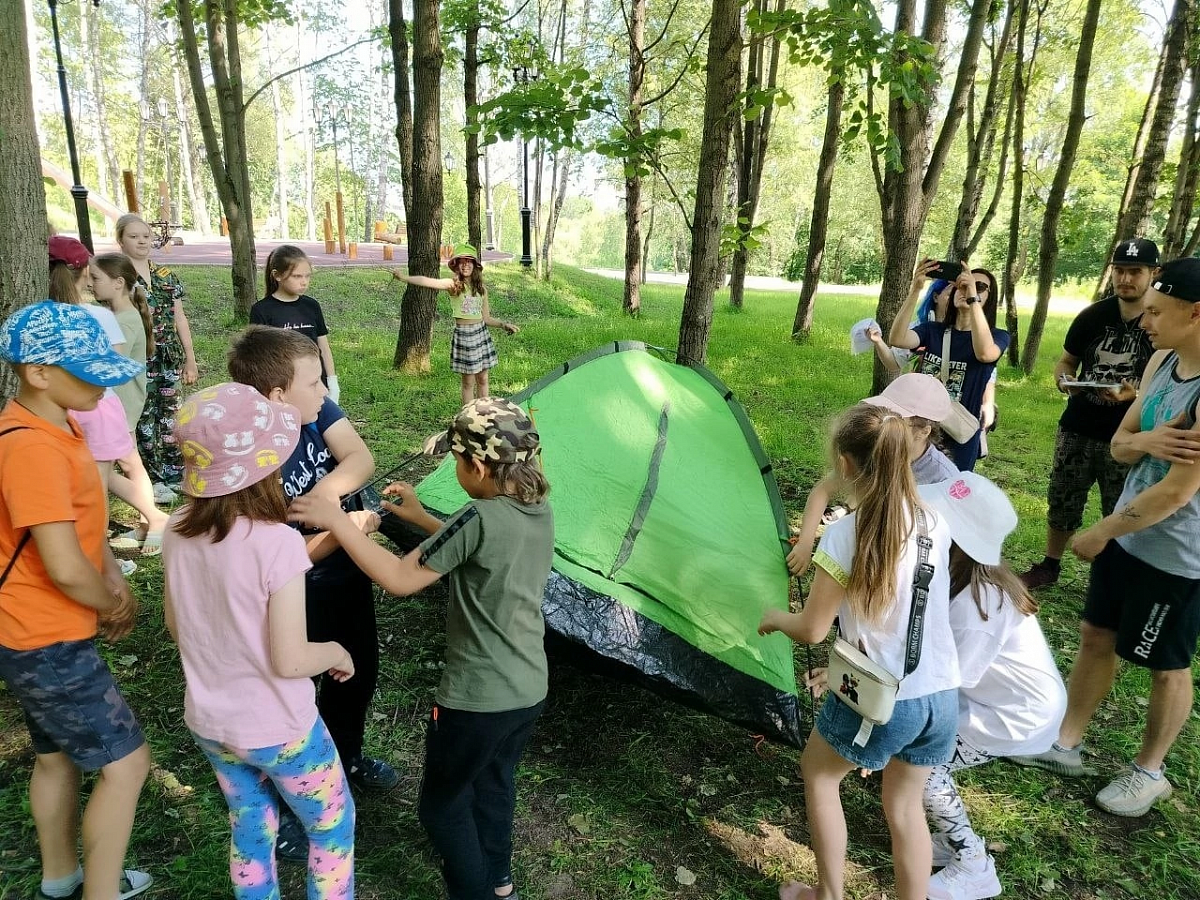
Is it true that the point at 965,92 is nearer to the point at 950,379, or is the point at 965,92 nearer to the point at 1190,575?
the point at 950,379

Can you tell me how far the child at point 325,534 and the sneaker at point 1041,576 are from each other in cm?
381

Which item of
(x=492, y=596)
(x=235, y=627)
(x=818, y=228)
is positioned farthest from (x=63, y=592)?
(x=818, y=228)

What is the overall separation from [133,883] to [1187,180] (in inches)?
408

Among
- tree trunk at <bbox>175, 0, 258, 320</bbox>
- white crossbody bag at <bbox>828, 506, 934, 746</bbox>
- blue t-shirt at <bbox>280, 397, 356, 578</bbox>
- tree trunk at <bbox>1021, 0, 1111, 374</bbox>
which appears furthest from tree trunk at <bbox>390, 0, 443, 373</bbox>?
tree trunk at <bbox>1021, 0, 1111, 374</bbox>

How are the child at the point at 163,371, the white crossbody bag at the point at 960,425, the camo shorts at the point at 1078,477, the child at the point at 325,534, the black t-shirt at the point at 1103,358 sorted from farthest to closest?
the child at the point at 163,371, the camo shorts at the point at 1078,477, the black t-shirt at the point at 1103,358, the white crossbody bag at the point at 960,425, the child at the point at 325,534

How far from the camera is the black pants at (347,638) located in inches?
87.4

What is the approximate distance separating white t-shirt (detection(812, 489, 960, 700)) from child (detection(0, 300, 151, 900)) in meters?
1.86

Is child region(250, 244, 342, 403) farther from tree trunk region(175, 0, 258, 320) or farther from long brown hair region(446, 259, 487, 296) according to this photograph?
tree trunk region(175, 0, 258, 320)

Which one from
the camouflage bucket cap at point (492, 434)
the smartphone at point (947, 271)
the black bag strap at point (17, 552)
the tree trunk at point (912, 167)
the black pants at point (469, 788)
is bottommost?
the black pants at point (469, 788)

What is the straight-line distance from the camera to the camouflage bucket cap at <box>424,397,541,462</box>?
1672 mm

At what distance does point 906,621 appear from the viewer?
5.92ft

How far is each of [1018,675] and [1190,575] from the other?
80 cm

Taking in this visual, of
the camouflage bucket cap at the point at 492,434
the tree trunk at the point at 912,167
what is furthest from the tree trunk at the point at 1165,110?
the camouflage bucket cap at the point at 492,434

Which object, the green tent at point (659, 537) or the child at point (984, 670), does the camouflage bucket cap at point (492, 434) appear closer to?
the green tent at point (659, 537)
